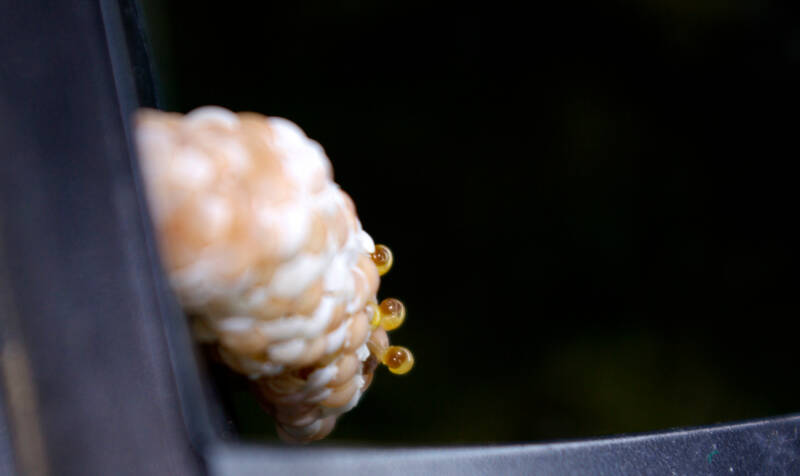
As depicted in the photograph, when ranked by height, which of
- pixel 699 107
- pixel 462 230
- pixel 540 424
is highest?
pixel 699 107

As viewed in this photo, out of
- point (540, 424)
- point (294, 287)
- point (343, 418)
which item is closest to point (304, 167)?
point (294, 287)

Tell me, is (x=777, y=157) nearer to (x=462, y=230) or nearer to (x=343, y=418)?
(x=462, y=230)

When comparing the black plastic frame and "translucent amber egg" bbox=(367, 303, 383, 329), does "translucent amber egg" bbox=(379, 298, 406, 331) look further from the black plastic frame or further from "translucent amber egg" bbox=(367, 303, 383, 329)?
the black plastic frame

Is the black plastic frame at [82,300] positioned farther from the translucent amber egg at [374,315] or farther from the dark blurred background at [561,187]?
the dark blurred background at [561,187]

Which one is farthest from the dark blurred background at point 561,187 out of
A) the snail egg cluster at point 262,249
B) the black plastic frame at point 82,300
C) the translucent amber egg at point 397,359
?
the black plastic frame at point 82,300

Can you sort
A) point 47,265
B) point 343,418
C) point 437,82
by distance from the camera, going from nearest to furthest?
point 47,265
point 343,418
point 437,82

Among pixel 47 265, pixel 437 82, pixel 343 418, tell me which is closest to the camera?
pixel 47 265

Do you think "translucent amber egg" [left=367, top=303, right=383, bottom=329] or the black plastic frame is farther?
"translucent amber egg" [left=367, top=303, right=383, bottom=329]

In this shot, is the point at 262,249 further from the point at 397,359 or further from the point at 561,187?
the point at 561,187

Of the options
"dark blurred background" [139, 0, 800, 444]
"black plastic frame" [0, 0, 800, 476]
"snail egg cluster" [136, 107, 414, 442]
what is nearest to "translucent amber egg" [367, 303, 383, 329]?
"snail egg cluster" [136, 107, 414, 442]
